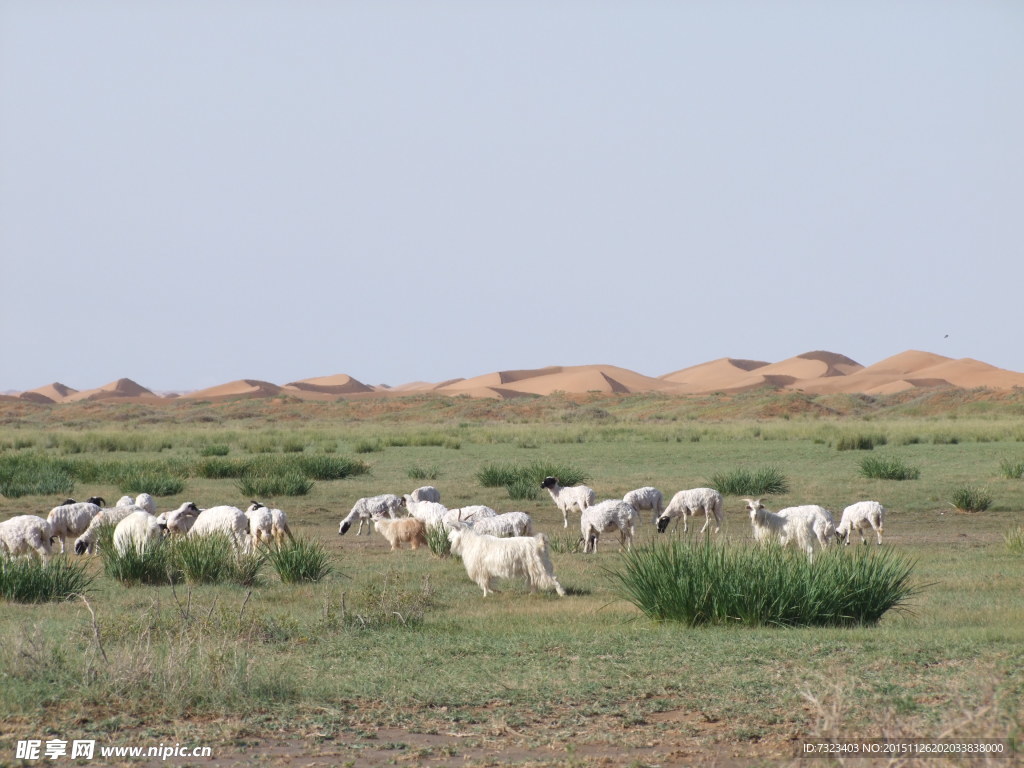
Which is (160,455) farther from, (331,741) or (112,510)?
(331,741)

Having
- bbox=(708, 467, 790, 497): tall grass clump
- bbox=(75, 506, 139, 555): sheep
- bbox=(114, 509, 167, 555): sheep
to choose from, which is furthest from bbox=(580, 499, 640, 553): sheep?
bbox=(708, 467, 790, 497): tall grass clump

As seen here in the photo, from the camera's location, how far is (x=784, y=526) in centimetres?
1452

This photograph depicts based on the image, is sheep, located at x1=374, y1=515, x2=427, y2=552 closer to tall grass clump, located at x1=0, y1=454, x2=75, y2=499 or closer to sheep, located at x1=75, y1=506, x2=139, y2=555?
sheep, located at x1=75, y1=506, x2=139, y2=555

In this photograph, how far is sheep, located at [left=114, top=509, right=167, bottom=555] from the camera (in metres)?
12.6

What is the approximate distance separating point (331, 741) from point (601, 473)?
834 inches

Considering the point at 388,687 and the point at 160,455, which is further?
the point at 160,455

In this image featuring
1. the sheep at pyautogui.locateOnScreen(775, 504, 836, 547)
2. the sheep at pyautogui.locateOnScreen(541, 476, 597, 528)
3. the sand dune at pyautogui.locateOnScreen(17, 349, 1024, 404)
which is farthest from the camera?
the sand dune at pyautogui.locateOnScreen(17, 349, 1024, 404)

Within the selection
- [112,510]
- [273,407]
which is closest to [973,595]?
[112,510]

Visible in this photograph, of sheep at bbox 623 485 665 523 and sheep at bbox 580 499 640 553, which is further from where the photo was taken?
sheep at bbox 623 485 665 523

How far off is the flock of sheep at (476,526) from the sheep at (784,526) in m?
0.01

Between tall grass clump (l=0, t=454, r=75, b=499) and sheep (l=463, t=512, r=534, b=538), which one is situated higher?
tall grass clump (l=0, t=454, r=75, b=499)

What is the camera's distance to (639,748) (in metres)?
5.99

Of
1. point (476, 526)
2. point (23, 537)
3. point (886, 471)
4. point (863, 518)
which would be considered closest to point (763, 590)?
point (476, 526)

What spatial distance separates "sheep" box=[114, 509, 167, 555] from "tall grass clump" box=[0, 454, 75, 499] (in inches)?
392
